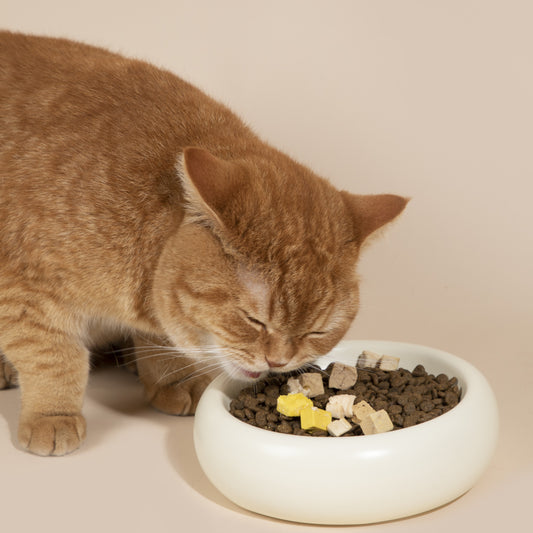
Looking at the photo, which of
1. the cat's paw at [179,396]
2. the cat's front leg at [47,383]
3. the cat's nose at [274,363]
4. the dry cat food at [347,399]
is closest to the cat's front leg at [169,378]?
the cat's paw at [179,396]

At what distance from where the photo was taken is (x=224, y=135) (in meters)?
2.73

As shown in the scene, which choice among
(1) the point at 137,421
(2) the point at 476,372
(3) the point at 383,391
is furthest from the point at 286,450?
(1) the point at 137,421

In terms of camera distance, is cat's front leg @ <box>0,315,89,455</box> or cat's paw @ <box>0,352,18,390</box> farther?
cat's paw @ <box>0,352,18,390</box>

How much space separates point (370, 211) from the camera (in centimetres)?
257

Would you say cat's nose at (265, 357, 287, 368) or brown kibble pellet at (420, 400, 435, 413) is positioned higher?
brown kibble pellet at (420, 400, 435, 413)

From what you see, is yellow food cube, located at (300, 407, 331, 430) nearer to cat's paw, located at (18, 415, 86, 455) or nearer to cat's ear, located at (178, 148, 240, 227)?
cat's ear, located at (178, 148, 240, 227)

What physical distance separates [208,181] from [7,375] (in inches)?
57.5

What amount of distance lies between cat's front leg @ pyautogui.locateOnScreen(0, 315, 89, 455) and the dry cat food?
57cm

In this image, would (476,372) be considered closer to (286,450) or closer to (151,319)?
(286,450)

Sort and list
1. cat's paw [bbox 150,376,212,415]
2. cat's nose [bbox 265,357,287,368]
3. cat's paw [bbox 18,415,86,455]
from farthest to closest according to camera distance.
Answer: cat's paw [bbox 150,376,212,415] < cat's paw [bbox 18,415,86,455] < cat's nose [bbox 265,357,287,368]

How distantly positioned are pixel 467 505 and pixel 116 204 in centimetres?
137

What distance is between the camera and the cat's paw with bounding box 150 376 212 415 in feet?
9.89

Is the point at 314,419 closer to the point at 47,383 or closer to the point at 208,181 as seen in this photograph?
the point at 208,181

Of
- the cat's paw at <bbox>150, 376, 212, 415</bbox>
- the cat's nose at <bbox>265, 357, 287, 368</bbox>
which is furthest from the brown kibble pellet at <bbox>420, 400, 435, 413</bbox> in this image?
the cat's paw at <bbox>150, 376, 212, 415</bbox>
